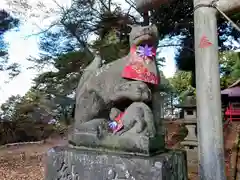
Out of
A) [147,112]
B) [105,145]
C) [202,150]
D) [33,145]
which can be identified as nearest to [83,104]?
[105,145]

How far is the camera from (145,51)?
153 centimetres

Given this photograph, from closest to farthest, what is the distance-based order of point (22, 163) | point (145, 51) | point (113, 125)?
point (113, 125), point (145, 51), point (22, 163)

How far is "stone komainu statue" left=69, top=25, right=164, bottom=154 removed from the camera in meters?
1.34

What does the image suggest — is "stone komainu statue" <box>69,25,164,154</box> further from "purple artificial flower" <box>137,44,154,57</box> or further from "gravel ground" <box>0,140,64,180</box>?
"gravel ground" <box>0,140,64,180</box>

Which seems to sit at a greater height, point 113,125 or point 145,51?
point 145,51

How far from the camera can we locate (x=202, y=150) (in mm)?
1791

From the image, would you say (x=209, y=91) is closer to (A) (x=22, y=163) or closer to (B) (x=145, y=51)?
(B) (x=145, y=51)

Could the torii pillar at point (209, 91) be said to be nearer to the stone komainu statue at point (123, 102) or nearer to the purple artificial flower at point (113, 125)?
the stone komainu statue at point (123, 102)

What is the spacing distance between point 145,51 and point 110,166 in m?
0.74

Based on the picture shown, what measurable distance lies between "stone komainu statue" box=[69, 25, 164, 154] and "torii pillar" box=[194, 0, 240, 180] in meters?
0.48

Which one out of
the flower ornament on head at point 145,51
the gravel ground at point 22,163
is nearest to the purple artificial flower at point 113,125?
the flower ornament on head at point 145,51

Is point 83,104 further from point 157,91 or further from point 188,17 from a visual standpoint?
point 188,17

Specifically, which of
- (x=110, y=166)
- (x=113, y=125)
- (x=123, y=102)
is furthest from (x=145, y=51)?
(x=110, y=166)

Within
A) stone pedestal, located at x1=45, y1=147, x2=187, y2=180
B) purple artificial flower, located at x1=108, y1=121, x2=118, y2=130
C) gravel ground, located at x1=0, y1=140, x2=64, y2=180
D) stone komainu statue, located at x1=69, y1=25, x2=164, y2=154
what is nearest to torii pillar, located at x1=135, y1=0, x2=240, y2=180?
stone pedestal, located at x1=45, y1=147, x2=187, y2=180
